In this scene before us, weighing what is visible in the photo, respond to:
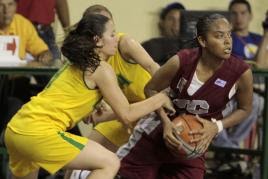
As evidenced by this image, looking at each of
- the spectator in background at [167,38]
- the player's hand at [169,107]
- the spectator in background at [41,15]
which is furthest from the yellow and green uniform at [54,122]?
the spectator in background at [41,15]

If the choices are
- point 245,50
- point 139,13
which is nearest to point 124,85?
point 245,50

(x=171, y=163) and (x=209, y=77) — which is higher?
(x=209, y=77)

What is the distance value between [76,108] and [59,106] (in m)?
0.10

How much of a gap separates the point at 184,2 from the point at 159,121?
157 inches

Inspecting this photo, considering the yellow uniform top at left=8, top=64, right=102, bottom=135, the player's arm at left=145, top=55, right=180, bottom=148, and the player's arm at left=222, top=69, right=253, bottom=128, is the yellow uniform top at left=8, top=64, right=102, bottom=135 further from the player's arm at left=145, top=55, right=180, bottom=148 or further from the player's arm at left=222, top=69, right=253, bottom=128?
the player's arm at left=222, top=69, right=253, bottom=128

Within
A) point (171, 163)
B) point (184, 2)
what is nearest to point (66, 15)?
point (184, 2)

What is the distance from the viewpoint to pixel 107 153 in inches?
220

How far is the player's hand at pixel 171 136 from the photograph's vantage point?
585 cm

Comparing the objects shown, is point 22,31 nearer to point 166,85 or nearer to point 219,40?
point 166,85

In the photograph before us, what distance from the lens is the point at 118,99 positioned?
18.5 ft

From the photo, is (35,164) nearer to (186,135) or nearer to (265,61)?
(186,135)

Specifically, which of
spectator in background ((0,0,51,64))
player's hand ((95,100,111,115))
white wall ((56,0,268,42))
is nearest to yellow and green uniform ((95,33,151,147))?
player's hand ((95,100,111,115))

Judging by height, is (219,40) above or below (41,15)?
above

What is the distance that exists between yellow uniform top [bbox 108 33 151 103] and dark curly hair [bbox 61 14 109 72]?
0.66 metres
